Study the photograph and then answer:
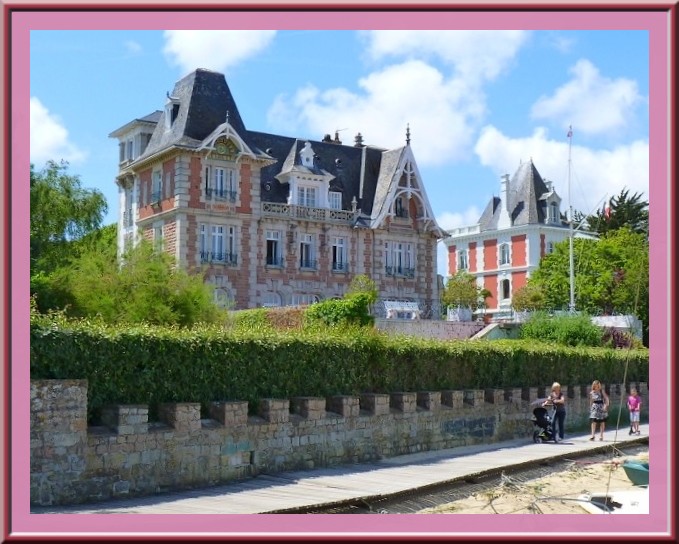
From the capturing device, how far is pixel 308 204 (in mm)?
50156

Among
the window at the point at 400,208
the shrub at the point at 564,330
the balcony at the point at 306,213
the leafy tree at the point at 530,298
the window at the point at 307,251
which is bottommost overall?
the shrub at the point at 564,330

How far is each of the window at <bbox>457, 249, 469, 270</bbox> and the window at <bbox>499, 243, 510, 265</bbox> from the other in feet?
12.4

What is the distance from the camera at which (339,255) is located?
50000 mm

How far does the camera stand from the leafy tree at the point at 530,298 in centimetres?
6097

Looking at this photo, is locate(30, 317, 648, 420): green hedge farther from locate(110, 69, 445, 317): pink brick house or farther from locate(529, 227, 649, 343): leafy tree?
locate(529, 227, 649, 343): leafy tree

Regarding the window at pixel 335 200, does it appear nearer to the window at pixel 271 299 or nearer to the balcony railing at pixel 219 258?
the window at pixel 271 299

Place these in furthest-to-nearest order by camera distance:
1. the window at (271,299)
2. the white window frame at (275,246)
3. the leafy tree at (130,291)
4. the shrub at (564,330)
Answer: the white window frame at (275,246)
the window at (271,299)
the shrub at (564,330)
the leafy tree at (130,291)

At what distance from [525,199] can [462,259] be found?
24.6 feet

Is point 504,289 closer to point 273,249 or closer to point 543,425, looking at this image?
point 273,249

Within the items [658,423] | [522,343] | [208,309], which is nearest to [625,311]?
[522,343]

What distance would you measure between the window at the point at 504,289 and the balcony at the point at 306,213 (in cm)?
2462

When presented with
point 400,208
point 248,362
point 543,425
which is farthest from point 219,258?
point 248,362

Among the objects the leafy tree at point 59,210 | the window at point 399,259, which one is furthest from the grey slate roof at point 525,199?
the leafy tree at point 59,210
